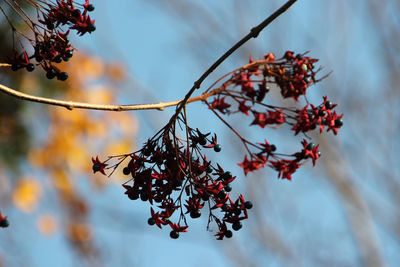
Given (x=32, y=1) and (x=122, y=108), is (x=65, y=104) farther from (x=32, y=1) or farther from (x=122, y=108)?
(x=32, y=1)

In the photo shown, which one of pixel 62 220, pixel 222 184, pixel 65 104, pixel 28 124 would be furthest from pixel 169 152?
pixel 62 220

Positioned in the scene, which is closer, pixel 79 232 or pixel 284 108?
pixel 284 108

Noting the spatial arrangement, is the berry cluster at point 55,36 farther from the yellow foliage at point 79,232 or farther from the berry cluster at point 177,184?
the yellow foliage at point 79,232

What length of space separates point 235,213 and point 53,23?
1118 millimetres

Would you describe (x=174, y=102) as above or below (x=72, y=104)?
above

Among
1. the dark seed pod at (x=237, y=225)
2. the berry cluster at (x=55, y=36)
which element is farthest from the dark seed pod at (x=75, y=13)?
the dark seed pod at (x=237, y=225)

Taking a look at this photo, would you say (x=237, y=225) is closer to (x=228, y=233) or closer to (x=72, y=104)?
(x=228, y=233)

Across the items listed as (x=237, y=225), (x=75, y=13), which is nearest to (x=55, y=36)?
(x=75, y=13)

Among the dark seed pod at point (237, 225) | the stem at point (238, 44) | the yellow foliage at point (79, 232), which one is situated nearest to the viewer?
the stem at point (238, 44)

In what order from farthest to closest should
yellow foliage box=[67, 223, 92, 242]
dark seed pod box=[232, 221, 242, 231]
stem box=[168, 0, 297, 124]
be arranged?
yellow foliage box=[67, 223, 92, 242] < dark seed pod box=[232, 221, 242, 231] < stem box=[168, 0, 297, 124]

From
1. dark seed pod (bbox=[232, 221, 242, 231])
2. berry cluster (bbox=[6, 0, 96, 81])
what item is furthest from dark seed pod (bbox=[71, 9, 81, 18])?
dark seed pod (bbox=[232, 221, 242, 231])

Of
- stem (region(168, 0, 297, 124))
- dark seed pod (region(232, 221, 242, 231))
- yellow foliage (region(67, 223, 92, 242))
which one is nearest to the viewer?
stem (region(168, 0, 297, 124))

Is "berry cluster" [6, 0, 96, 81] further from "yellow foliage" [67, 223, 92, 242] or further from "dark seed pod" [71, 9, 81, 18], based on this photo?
"yellow foliage" [67, 223, 92, 242]

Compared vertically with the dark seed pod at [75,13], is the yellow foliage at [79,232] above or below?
above
